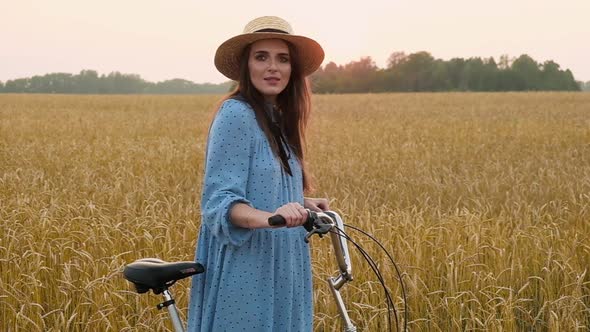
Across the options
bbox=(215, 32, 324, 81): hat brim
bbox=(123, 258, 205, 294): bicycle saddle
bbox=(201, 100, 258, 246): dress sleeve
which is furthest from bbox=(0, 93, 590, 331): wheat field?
bbox=(123, 258, 205, 294): bicycle saddle

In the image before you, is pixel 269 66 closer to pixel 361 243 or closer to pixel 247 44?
pixel 247 44

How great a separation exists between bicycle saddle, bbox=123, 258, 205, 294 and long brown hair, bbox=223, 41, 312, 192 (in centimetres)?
47

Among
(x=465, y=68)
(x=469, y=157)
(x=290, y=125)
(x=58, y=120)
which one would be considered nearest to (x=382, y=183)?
(x=469, y=157)

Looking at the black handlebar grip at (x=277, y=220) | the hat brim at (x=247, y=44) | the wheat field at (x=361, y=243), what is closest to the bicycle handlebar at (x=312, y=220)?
the black handlebar grip at (x=277, y=220)

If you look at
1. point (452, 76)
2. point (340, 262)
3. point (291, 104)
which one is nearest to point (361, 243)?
point (291, 104)

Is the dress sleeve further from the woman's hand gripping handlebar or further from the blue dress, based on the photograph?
the woman's hand gripping handlebar

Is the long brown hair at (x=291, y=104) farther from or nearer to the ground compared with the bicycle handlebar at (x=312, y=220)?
farther from the ground

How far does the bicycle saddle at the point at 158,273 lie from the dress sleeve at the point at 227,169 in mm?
136

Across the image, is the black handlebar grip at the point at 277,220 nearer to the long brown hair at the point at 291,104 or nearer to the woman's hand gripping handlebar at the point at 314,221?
the woman's hand gripping handlebar at the point at 314,221

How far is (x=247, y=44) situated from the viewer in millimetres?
2393

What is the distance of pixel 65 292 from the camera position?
142 inches

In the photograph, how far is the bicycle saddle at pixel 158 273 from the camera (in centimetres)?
211

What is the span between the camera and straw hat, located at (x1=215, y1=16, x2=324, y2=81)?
233 centimetres

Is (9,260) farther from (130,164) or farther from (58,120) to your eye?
(58,120)
